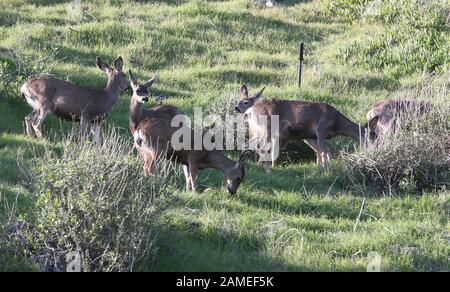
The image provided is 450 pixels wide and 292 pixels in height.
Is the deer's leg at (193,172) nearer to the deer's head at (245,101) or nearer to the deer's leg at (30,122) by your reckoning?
the deer's head at (245,101)

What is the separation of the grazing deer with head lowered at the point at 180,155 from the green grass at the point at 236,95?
0.32 m

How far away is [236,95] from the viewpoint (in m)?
17.8

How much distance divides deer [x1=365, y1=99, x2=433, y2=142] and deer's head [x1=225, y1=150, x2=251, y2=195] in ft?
8.02

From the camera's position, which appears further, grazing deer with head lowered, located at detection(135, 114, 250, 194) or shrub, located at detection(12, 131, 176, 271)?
grazing deer with head lowered, located at detection(135, 114, 250, 194)

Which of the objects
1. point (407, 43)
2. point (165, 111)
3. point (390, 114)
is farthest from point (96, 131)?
point (407, 43)

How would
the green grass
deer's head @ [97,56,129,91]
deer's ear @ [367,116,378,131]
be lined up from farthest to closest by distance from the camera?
1. deer's head @ [97,56,129,91]
2. deer's ear @ [367,116,378,131]
3. the green grass

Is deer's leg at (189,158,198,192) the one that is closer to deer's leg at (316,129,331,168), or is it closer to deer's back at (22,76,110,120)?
deer's leg at (316,129,331,168)

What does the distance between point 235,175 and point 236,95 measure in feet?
13.1

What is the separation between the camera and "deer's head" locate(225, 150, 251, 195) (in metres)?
13.8

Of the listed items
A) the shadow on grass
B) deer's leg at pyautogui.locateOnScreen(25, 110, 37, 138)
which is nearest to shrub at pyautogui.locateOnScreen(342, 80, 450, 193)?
the shadow on grass

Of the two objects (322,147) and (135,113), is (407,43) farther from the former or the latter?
(135,113)

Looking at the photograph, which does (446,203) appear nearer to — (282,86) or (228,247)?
(228,247)

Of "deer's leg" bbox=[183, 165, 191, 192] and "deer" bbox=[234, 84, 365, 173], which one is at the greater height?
"deer" bbox=[234, 84, 365, 173]
